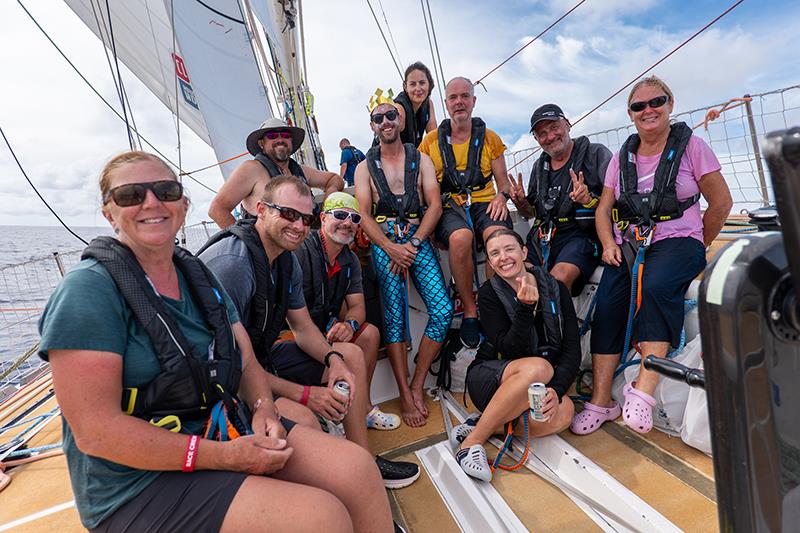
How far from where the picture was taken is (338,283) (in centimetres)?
271

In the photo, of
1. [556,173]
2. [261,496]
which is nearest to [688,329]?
[556,173]

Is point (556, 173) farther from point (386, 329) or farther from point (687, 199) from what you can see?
point (386, 329)

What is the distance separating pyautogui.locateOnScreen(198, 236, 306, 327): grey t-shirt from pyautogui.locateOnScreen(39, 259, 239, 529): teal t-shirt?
2.25ft

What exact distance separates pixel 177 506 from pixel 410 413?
1.81 metres

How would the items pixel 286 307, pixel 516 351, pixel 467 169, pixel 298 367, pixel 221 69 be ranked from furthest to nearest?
pixel 221 69, pixel 467 169, pixel 516 351, pixel 298 367, pixel 286 307

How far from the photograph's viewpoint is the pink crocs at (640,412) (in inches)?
88.0

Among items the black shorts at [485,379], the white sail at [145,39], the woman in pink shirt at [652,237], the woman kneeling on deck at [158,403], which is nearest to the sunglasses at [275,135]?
the woman kneeling on deck at [158,403]

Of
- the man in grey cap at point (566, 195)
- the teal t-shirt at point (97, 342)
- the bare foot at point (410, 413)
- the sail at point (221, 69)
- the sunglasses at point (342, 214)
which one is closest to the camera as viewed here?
the teal t-shirt at point (97, 342)

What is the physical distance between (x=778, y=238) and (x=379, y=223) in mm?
2678

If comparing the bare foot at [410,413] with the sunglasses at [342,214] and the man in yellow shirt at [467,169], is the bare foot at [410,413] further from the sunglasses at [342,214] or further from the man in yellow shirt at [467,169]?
the sunglasses at [342,214]

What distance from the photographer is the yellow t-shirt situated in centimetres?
349

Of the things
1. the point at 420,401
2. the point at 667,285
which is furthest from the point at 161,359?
the point at 667,285

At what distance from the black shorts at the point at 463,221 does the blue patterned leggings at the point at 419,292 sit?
7.5 inches

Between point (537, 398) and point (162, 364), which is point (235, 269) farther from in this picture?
point (537, 398)
